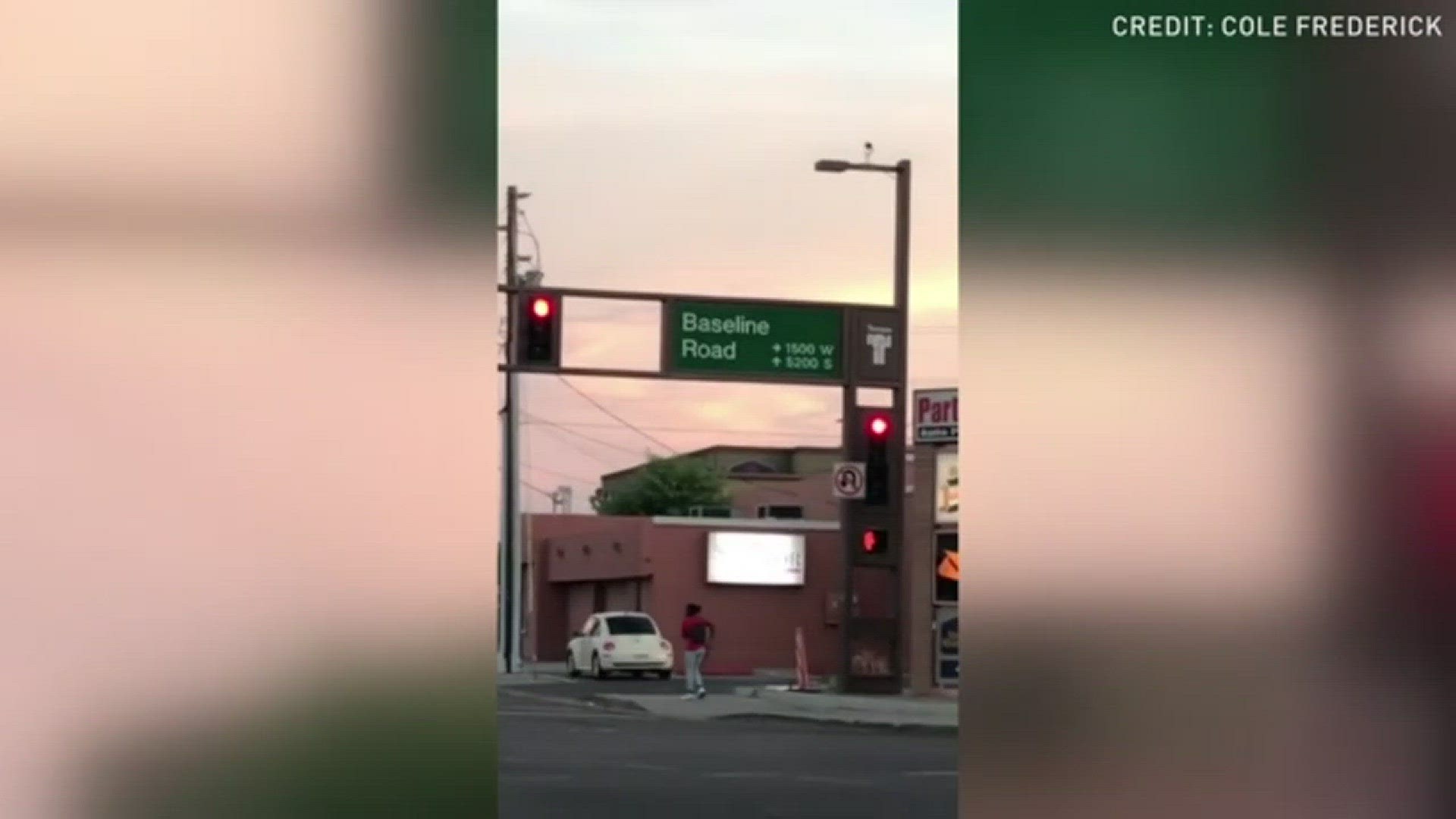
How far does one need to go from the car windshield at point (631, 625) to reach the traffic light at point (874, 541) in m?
7.45

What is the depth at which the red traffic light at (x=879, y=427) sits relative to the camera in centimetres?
1858

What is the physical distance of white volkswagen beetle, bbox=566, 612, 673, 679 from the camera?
25.6 m

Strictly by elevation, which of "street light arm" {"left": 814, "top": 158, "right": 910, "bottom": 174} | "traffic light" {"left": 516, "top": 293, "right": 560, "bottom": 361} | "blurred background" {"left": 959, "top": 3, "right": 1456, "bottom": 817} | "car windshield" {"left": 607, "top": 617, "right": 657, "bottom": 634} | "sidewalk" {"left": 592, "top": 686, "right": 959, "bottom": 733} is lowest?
"sidewalk" {"left": 592, "top": 686, "right": 959, "bottom": 733}

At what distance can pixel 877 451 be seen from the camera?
18625 millimetres

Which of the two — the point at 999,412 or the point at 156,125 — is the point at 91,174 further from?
the point at 999,412

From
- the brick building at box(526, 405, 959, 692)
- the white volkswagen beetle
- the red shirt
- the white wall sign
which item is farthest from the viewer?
the white wall sign

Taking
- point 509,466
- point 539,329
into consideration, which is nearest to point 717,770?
point 509,466

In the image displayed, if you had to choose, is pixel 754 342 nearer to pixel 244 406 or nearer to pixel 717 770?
→ pixel 717 770

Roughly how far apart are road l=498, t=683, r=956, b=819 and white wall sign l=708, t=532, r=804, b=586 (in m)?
12.6

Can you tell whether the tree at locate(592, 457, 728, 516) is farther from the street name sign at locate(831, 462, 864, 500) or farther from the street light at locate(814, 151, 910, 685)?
the street name sign at locate(831, 462, 864, 500)

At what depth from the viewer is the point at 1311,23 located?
223 cm

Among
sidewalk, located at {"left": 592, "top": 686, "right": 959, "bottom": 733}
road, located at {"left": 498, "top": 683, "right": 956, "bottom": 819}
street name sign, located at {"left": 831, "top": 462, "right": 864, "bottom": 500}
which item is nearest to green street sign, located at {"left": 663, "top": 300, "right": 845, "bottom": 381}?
street name sign, located at {"left": 831, "top": 462, "right": 864, "bottom": 500}

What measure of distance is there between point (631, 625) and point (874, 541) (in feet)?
25.7

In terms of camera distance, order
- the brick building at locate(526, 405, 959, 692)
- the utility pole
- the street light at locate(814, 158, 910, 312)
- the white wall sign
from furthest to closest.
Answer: the white wall sign → the brick building at locate(526, 405, 959, 692) → the street light at locate(814, 158, 910, 312) → the utility pole
